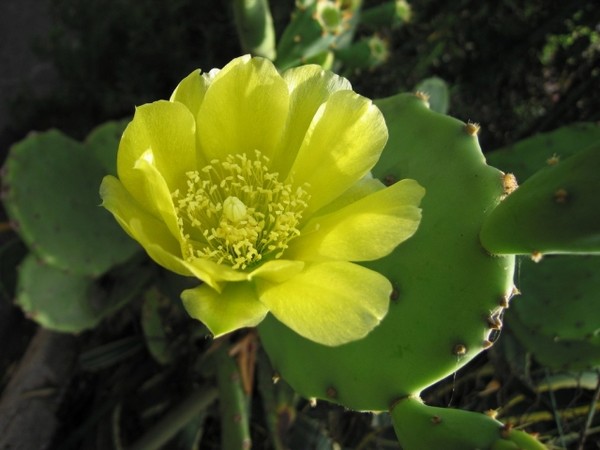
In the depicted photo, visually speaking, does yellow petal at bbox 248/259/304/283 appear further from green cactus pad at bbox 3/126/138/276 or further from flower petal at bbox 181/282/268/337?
green cactus pad at bbox 3/126/138/276

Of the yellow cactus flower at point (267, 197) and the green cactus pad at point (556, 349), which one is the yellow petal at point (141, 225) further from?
the green cactus pad at point (556, 349)

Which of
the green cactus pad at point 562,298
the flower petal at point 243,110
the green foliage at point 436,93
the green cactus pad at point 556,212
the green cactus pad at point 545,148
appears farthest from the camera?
the green foliage at point 436,93

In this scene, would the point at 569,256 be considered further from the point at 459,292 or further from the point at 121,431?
the point at 121,431

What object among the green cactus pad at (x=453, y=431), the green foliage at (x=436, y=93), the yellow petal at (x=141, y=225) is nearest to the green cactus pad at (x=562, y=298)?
the green foliage at (x=436, y=93)

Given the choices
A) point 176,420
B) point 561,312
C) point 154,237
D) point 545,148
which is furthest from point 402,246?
point 176,420

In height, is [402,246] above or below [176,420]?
above

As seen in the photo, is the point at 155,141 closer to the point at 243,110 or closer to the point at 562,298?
the point at 243,110
